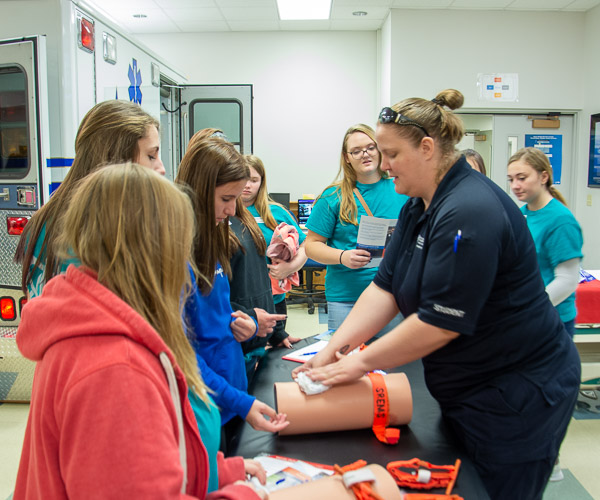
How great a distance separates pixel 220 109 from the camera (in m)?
4.68

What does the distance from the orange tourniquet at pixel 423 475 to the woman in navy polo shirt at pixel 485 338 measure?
6.0 inches

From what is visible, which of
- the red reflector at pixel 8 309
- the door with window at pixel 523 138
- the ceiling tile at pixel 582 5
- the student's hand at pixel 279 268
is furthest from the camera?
the door with window at pixel 523 138

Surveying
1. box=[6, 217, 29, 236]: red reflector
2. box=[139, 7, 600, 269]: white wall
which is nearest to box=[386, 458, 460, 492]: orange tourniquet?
box=[6, 217, 29, 236]: red reflector

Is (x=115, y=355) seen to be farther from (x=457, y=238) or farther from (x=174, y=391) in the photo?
(x=457, y=238)

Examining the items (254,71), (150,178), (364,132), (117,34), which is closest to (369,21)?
(254,71)

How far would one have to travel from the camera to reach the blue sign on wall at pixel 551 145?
6191 millimetres

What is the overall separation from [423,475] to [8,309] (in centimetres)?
285

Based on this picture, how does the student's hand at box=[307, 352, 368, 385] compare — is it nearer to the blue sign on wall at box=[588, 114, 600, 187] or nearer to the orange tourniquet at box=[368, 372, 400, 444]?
the orange tourniquet at box=[368, 372, 400, 444]

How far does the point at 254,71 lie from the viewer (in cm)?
699

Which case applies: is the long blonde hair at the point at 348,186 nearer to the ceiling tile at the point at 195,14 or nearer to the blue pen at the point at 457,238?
the blue pen at the point at 457,238

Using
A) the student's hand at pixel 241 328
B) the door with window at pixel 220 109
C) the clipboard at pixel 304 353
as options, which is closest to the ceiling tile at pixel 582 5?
the door with window at pixel 220 109

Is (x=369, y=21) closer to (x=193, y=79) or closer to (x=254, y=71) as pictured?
(x=254, y=71)

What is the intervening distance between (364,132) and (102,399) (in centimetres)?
214

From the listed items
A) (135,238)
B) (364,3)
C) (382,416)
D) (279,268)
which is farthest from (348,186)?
(364,3)
